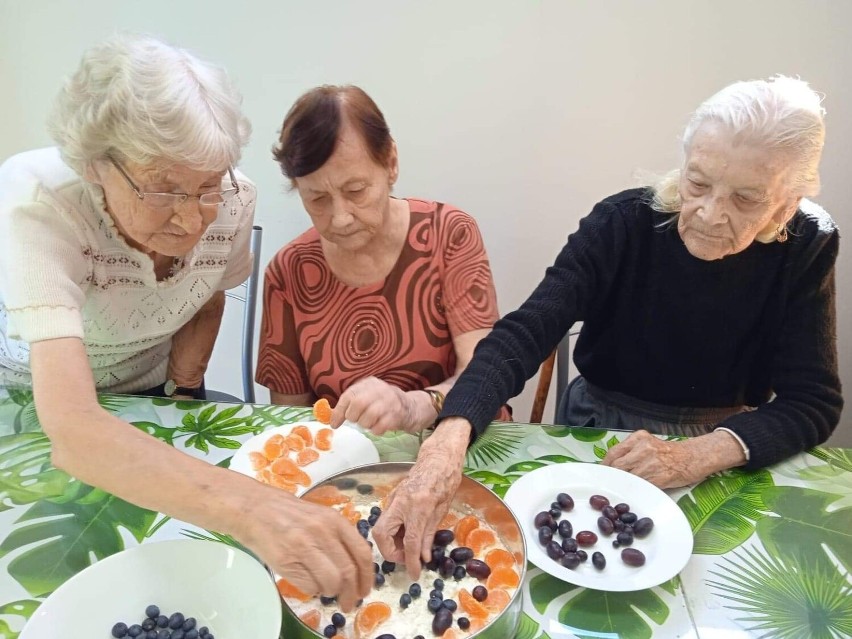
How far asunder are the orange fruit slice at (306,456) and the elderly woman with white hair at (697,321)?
24 cm

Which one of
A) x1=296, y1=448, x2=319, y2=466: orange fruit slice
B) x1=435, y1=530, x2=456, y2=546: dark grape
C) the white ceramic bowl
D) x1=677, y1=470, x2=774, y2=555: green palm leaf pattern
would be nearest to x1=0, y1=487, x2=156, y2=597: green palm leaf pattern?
the white ceramic bowl

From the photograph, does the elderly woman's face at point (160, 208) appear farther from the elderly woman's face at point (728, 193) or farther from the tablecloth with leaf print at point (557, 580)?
the elderly woman's face at point (728, 193)

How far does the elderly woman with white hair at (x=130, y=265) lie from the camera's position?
2.82ft

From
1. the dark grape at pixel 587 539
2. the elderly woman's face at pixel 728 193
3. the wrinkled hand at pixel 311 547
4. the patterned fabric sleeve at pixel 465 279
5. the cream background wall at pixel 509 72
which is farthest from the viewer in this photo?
the cream background wall at pixel 509 72

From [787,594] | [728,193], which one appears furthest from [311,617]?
[728,193]

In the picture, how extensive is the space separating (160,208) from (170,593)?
69cm

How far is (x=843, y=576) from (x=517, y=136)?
172 cm

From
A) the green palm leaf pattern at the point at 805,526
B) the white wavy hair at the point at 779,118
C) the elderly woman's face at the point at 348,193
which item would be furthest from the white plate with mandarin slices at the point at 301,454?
the white wavy hair at the point at 779,118

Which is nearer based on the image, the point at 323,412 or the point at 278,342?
the point at 323,412

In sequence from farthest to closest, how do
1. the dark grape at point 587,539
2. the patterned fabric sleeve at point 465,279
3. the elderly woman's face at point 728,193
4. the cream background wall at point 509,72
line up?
the cream background wall at point 509,72
the patterned fabric sleeve at point 465,279
the elderly woman's face at point 728,193
the dark grape at point 587,539

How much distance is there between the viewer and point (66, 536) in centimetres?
106

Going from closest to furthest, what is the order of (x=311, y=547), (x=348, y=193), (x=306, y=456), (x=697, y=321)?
(x=311, y=547) → (x=306, y=456) → (x=348, y=193) → (x=697, y=321)

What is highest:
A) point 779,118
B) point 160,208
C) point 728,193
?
point 779,118

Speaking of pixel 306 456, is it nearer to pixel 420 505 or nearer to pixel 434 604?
pixel 420 505
